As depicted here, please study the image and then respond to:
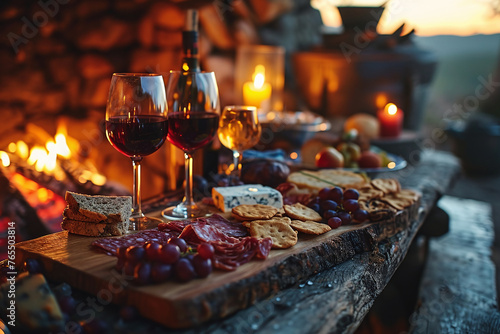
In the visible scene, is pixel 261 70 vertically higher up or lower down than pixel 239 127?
higher up

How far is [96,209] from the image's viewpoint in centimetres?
124

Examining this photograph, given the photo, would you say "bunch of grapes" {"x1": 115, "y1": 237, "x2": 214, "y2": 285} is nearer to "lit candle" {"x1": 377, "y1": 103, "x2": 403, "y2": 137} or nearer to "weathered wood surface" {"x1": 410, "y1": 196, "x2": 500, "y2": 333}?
"weathered wood surface" {"x1": 410, "y1": 196, "x2": 500, "y2": 333}

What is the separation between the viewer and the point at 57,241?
3.92 ft

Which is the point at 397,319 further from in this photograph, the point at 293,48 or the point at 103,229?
the point at 293,48

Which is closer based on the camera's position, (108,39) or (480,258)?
(480,258)

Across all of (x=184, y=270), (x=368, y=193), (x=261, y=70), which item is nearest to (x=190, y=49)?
(x=368, y=193)

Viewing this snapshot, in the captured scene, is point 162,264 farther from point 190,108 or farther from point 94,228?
point 190,108

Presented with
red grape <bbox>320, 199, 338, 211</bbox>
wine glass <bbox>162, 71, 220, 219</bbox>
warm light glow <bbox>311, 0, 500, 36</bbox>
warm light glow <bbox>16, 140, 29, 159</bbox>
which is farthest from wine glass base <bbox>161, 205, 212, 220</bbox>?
warm light glow <bbox>311, 0, 500, 36</bbox>

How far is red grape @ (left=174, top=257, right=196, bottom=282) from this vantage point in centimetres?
97

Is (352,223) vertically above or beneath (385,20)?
beneath

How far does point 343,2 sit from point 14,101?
2.40 m

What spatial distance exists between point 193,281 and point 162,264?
0.23 feet

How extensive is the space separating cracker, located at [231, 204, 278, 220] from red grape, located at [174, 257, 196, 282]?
1.20ft

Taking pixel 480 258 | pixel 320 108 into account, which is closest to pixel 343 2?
pixel 320 108
